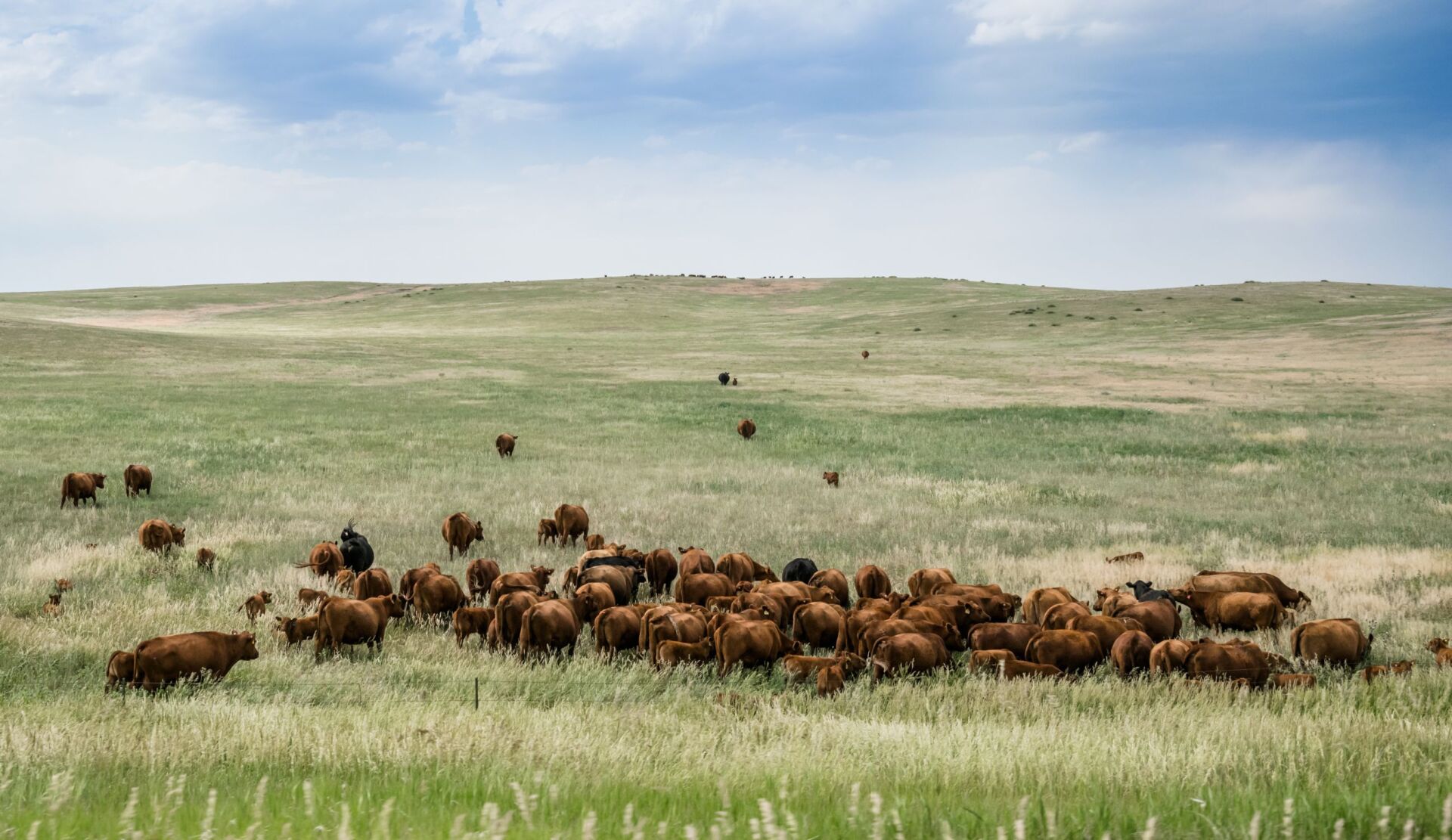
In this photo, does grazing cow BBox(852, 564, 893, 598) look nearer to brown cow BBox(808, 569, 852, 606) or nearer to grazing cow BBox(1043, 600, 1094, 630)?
brown cow BBox(808, 569, 852, 606)

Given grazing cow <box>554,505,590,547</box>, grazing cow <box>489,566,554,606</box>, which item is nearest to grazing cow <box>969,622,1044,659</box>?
grazing cow <box>489,566,554,606</box>

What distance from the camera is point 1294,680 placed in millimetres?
8180

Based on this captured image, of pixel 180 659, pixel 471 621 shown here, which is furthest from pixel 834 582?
pixel 180 659

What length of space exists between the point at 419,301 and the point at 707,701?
405ft

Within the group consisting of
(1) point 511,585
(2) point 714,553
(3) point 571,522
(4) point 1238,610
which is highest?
(1) point 511,585

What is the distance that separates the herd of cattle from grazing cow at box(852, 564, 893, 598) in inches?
0.7

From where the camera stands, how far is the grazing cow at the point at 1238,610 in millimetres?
10367

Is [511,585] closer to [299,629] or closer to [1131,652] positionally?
[299,629]

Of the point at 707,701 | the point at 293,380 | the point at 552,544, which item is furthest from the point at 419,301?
the point at 707,701

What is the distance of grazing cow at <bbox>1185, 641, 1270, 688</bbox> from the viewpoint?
836cm

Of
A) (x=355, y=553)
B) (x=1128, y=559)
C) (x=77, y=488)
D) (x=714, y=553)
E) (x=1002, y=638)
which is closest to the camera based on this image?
(x=1002, y=638)

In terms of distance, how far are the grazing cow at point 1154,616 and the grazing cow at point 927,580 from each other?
219cm

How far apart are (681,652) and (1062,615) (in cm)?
350

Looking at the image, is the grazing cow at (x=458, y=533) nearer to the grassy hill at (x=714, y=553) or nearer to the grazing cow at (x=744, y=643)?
the grassy hill at (x=714, y=553)
